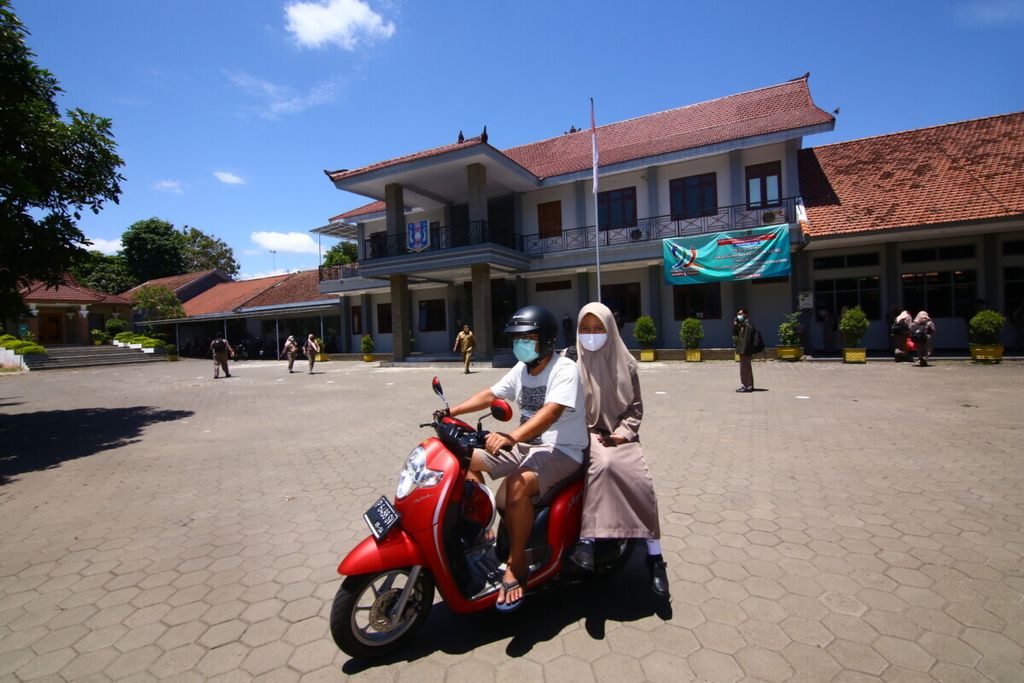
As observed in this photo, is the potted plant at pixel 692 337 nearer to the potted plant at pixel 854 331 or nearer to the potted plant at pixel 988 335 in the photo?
the potted plant at pixel 854 331

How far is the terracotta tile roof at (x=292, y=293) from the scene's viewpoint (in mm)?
30587

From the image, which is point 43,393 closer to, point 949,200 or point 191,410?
point 191,410

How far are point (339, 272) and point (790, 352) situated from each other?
68.8ft

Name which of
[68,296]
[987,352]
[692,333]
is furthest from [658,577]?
[68,296]

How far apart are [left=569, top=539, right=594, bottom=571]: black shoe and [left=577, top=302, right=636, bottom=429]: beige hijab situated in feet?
2.20

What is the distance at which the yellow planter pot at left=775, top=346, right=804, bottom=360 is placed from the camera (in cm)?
1476

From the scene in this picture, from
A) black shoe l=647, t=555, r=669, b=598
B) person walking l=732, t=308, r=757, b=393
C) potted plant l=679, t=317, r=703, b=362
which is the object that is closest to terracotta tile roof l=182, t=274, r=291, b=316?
potted plant l=679, t=317, r=703, b=362

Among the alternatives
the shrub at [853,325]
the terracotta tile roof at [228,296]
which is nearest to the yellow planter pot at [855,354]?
the shrub at [853,325]

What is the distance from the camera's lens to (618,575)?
2992 mm

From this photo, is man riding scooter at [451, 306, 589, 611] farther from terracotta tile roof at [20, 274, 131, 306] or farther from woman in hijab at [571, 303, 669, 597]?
terracotta tile roof at [20, 274, 131, 306]

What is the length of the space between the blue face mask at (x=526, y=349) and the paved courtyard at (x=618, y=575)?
4.57 feet

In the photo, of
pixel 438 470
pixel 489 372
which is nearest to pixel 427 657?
pixel 438 470

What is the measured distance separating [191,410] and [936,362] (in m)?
18.4

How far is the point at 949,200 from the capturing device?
1432cm
